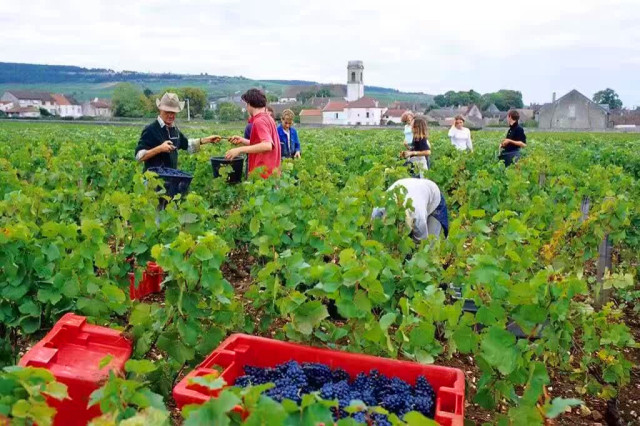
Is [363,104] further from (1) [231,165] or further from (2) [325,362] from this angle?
(2) [325,362]

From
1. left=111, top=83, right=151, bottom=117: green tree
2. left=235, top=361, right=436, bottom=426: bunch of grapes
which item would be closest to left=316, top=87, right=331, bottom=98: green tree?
left=111, top=83, right=151, bottom=117: green tree

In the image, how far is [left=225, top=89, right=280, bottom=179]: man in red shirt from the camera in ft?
18.2

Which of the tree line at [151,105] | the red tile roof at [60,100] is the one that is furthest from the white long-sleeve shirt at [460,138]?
the red tile roof at [60,100]

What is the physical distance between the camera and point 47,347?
2.27 m

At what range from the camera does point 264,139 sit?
18.5 ft

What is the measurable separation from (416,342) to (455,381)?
319mm

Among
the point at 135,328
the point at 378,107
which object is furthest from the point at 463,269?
the point at 378,107

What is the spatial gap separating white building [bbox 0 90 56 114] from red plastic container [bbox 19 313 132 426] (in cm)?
14296

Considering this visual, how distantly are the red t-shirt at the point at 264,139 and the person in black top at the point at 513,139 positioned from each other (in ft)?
15.0

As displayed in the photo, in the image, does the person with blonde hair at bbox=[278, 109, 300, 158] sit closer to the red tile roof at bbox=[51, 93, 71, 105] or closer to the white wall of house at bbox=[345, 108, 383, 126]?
the white wall of house at bbox=[345, 108, 383, 126]

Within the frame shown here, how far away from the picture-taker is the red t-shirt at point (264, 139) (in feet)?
18.5

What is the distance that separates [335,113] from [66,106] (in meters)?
65.5

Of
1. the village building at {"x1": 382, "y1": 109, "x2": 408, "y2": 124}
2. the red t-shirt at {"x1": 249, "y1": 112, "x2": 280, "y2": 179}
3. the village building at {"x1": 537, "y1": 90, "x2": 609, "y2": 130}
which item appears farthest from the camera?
the village building at {"x1": 382, "y1": 109, "x2": 408, "y2": 124}

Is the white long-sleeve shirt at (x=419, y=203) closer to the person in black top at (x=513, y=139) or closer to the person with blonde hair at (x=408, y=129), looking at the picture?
the person with blonde hair at (x=408, y=129)
